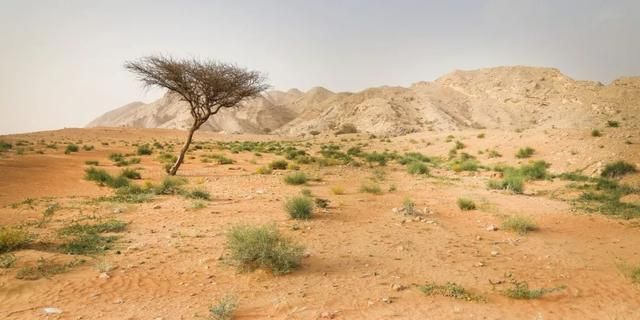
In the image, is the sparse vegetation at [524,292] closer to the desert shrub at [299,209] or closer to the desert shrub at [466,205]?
the desert shrub at [299,209]

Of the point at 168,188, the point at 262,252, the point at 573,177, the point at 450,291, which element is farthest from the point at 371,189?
the point at 573,177

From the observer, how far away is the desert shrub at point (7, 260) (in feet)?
20.2

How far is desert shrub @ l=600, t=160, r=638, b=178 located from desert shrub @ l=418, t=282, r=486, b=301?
15.4 m

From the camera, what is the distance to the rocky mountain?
192 feet

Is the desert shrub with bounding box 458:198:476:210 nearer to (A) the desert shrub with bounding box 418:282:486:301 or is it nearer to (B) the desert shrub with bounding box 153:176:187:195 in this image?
(A) the desert shrub with bounding box 418:282:486:301

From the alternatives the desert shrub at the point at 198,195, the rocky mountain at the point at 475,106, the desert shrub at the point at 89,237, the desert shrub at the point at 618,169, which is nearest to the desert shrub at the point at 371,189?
the desert shrub at the point at 198,195

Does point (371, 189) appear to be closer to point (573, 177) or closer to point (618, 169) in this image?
point (573, 177)

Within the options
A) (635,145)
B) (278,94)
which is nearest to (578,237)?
(635,145)

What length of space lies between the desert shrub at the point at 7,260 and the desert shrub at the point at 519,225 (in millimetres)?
9060

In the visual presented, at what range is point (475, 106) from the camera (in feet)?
230

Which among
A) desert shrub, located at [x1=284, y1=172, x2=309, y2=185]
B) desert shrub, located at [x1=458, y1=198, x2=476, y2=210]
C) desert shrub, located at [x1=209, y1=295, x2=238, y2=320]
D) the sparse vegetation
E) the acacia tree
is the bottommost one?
the sparse vegetation

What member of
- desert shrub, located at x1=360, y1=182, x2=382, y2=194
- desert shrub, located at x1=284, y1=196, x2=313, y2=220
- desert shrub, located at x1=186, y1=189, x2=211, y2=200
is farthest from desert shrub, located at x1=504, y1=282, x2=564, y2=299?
desert shrub, located at x1=186, y1=189, x2=211, y2=200

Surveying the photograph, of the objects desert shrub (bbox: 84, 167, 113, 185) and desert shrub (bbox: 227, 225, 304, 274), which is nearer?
desert shrub (bbox: 227, 225, 304, 274)

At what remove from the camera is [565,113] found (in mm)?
59125
